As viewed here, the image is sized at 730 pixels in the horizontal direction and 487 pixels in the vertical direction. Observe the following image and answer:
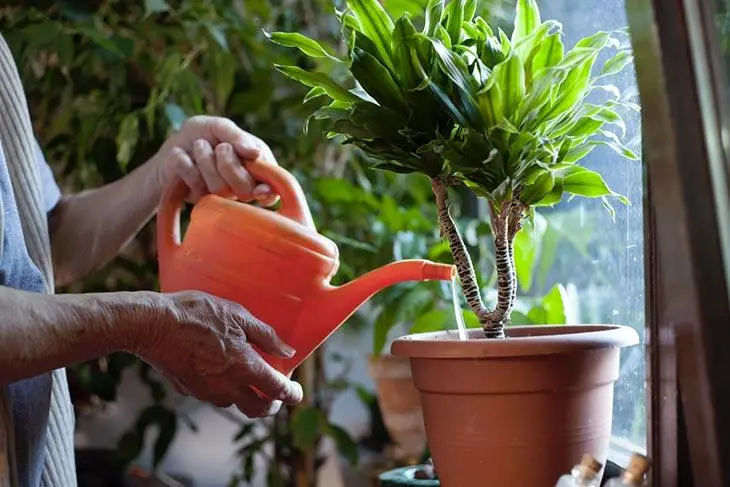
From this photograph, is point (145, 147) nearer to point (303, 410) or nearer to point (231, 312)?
point (303, 410)

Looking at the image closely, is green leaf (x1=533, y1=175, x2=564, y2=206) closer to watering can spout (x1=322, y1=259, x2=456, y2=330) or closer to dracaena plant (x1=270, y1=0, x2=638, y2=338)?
dracaena plant (x1=270, y1=0, x2=638, y2=338)

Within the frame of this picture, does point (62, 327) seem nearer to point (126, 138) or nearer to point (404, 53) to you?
point (404, 53)

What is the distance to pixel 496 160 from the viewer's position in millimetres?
790

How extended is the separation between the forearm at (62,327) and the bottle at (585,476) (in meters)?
0.38

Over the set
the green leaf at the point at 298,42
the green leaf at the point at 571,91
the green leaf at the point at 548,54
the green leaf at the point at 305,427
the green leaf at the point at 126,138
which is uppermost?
the green leaf at the point at 126,138

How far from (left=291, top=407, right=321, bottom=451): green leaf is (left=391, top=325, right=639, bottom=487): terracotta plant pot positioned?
2.92ft

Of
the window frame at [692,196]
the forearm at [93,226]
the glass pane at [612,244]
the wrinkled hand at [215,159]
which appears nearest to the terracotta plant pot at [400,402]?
the glass pane at [612,244]

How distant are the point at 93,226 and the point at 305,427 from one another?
→ 1.93 feet

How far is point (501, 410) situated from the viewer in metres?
0.78

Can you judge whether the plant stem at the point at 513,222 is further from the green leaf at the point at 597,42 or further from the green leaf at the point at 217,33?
the green leaf at the point at 217,33

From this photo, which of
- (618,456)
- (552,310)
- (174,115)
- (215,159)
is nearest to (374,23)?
(215,159)

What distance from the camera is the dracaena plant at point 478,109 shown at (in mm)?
783

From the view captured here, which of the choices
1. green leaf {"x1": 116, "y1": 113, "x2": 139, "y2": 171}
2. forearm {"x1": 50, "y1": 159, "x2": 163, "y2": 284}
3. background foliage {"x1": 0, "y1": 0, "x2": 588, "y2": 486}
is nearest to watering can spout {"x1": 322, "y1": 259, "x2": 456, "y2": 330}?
forearm {"x1": 50, "y1": 159, "x2": 163, "y2": 284}

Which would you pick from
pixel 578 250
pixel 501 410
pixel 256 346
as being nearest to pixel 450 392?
pixel 501 410
